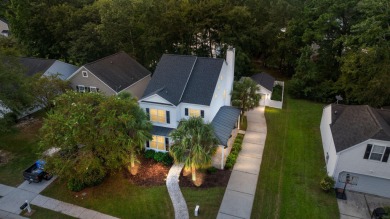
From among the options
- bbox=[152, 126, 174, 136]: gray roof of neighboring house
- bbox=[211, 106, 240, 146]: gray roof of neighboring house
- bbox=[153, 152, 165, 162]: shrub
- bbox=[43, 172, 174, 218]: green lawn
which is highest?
bbox=[211, 106, 240, 146]: gray roof of neighboring house

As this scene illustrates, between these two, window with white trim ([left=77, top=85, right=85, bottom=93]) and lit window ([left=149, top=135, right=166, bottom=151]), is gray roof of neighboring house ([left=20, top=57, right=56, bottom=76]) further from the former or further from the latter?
lit window ([left=149, top=135, right=166, bottom=151])

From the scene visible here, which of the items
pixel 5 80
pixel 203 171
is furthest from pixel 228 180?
pixel 5 80

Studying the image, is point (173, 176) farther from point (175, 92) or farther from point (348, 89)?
point (348, 89)

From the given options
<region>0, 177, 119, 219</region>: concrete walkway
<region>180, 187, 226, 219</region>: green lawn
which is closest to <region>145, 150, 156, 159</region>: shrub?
<region>180, 187, 226, 219</region>: green lawn

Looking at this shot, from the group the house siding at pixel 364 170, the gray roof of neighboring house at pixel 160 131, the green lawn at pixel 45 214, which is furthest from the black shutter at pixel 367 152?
the green lawn at pixel 45 214

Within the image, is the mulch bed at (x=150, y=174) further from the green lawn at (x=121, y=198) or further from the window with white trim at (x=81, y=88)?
the window with white trim at (x=81, y=88)

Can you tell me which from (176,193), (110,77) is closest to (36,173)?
(176,193)
